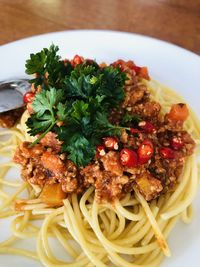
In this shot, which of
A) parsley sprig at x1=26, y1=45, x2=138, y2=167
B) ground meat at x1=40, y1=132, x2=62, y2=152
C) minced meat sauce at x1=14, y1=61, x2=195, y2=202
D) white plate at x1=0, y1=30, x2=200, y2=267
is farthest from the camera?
white plate at x1=0, y1=30, x2=200, y2=267

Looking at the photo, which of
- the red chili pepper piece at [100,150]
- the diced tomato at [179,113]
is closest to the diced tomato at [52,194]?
the red chili pepper piece at [100,150]

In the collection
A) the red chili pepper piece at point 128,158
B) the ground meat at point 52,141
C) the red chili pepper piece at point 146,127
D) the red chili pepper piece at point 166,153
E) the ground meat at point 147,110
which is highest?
the ground meat at point 147,110

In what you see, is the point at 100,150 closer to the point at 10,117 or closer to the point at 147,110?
the point at 147,110

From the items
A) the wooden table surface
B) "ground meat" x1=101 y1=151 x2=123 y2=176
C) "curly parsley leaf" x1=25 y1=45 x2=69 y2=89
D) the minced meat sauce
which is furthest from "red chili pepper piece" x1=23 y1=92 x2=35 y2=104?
the wooden table surface

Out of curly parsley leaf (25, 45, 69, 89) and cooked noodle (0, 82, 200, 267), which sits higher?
curly parsley leaf (25, 45, 69, 89)

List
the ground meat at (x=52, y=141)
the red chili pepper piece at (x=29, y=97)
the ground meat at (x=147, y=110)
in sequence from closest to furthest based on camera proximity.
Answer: the ground meat at (x=52, y=141)
the ground meat at (x=147, y=110)
the red chili pepper piece at (x=29, y=97)

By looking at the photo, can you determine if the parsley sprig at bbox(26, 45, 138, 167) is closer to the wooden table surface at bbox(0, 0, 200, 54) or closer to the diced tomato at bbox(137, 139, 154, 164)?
the diced tomato at bbox(137, 139, 154, 164)

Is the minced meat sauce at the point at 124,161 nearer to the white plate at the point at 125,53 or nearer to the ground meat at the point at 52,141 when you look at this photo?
the ground meat at the point at 52,141
